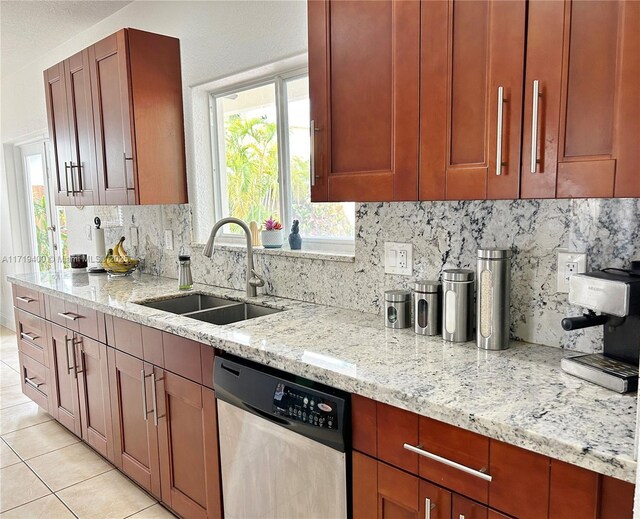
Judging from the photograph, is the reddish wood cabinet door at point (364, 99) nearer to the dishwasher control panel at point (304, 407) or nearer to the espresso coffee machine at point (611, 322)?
the espresso coffee machine at point (611, 322)

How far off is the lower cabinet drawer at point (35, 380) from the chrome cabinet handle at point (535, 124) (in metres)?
3.00

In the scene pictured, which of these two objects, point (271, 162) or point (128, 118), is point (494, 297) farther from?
point (128, 118)

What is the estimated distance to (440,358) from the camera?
144 cm

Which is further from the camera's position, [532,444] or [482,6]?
[482,6]

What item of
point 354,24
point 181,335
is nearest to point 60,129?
point 181,335

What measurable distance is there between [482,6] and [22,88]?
4.79 metres

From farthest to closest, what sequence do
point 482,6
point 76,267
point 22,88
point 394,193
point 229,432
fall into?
point 22,88 < point 76,267 < point 229,432 < point 394,193 < point 482,6

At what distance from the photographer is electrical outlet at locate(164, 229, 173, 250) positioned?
312 centimetres

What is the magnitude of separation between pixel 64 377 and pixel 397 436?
2.34 metres

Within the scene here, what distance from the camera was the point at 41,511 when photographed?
230 cm

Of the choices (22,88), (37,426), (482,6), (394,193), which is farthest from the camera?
(22,88)

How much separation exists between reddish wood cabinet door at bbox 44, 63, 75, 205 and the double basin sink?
125 centimetres

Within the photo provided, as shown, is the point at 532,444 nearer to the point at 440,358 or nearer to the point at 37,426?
the point at 440,358

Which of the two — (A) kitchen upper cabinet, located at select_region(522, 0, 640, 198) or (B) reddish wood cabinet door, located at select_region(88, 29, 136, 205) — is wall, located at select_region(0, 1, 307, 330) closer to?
(B) reddish wood cabinet door, located at select_region(88, 29, 136, 205)
